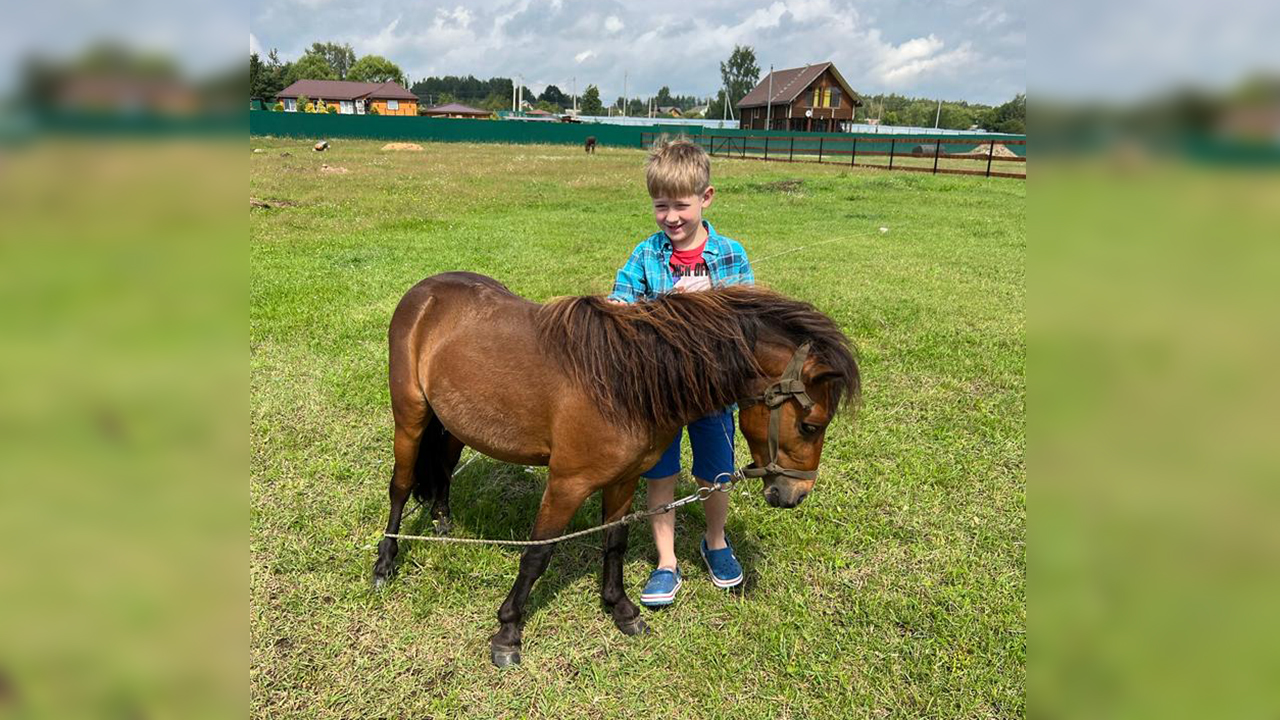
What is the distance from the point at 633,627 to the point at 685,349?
1400 mm

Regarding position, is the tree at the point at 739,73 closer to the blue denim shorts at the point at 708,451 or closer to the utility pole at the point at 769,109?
the utility pole at the point at 769,109

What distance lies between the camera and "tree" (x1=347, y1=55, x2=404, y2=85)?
10075 centimetres

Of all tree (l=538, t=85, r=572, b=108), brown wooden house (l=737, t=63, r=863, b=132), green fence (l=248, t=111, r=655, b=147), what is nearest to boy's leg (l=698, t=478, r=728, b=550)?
green fence (l=248, t=111, r=655, b=147)

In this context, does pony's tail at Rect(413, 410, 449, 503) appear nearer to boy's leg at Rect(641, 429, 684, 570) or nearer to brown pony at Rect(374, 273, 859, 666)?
brown pony at Rect(374, 273, 859, 666)

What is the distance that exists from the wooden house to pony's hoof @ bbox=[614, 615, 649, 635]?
76878mm

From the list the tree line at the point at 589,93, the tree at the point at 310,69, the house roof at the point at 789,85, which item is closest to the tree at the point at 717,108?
the tree line at the point at 589,93

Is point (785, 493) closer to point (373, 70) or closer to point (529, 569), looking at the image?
point (529, 569)

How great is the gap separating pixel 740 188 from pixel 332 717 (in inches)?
751

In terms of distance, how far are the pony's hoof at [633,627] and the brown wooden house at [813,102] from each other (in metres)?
60.3

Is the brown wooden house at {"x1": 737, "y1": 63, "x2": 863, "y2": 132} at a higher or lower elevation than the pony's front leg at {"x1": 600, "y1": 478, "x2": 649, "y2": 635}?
higher
